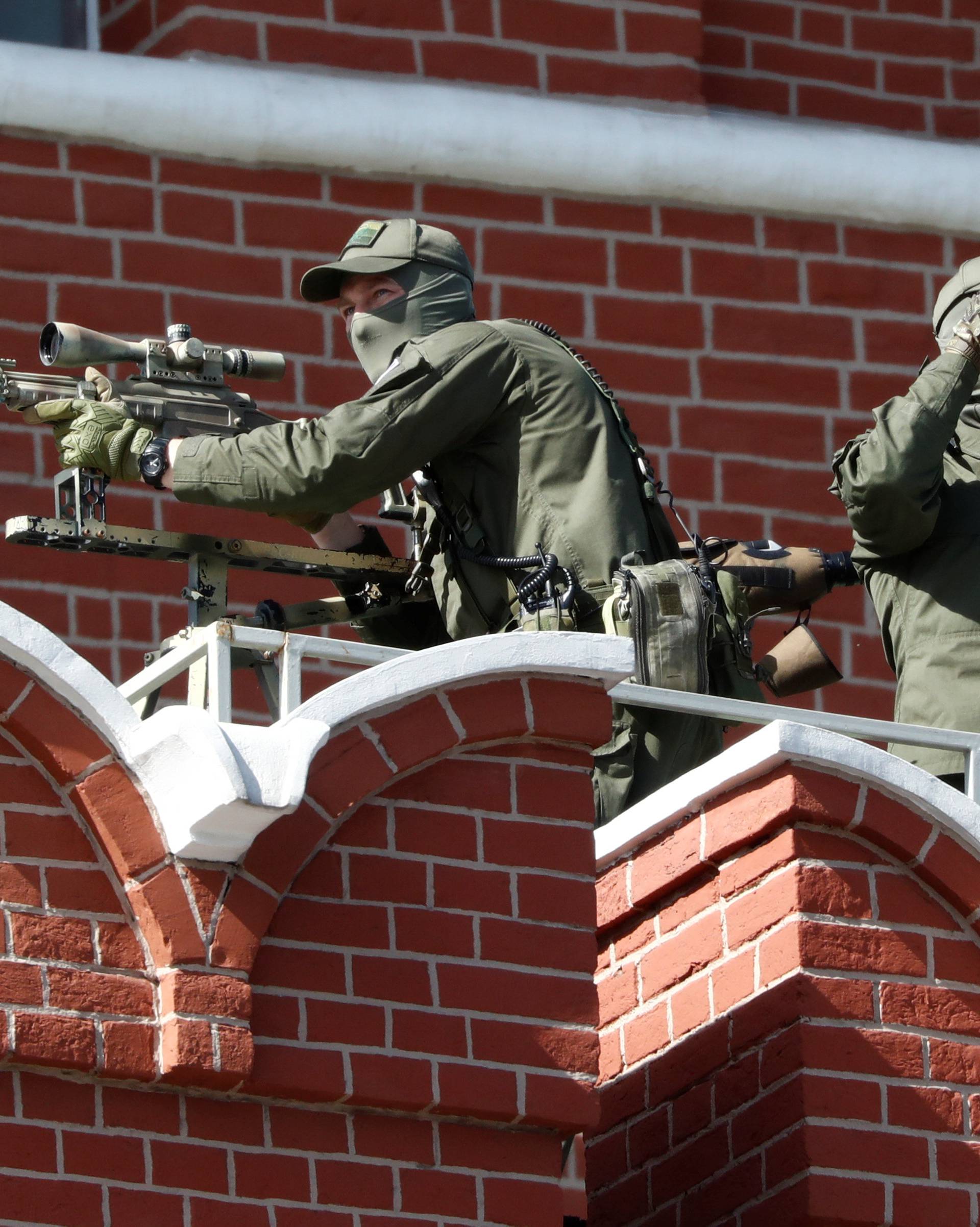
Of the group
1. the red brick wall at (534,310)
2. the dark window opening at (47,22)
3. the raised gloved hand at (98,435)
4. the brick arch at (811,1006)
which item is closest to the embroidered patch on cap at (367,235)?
the raised gloved hand at (98,435)

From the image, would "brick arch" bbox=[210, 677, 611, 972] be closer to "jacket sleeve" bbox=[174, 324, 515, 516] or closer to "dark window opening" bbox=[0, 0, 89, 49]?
"jacket sleeve" bbox=[174, 324, 515, 516]

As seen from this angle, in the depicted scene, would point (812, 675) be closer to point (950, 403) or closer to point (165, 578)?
point (950, 403)

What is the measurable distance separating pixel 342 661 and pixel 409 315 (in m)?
1.11

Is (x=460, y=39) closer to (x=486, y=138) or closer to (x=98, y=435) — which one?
(x=486, y=138)

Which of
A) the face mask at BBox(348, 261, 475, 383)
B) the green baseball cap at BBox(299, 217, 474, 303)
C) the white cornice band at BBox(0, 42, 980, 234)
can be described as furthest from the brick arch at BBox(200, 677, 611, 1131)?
the white cornice band at BBox(0, 42, 980, 234)

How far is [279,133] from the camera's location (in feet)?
32.4

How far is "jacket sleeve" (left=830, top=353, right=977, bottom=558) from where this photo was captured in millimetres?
7453

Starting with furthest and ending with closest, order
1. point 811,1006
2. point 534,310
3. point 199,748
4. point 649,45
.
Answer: point 649,45 < point 534,310 < point 811,1006 < point 199,748

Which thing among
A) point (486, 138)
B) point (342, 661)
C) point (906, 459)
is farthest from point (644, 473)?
point (486, 138)

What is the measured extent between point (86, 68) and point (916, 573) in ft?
10.6

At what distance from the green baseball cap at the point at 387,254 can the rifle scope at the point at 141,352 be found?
0.25 meters

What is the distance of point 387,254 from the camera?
7.74 meters

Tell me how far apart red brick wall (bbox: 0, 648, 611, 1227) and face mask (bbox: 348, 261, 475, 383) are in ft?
3.88

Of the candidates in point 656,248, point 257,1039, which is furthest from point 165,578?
point 257,1039
